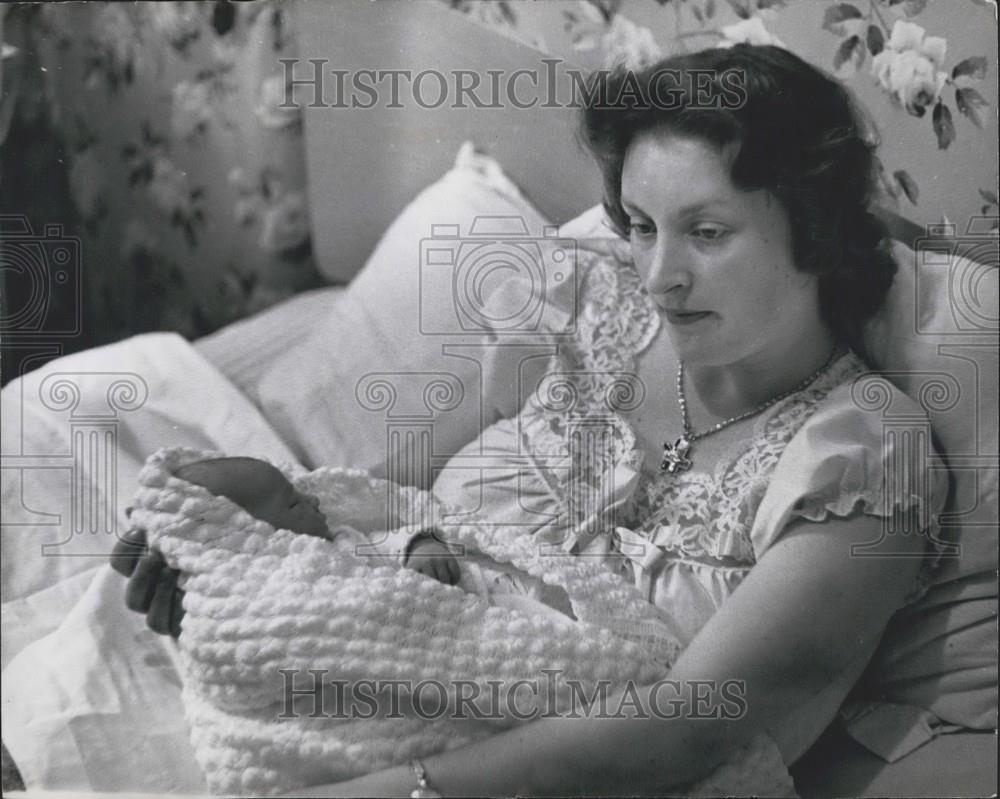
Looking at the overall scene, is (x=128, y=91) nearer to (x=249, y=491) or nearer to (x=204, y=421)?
(x=204, y=421)

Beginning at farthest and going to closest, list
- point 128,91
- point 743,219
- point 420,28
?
point 128,91
point 420,28
point 743,219

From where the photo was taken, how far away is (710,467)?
0.83m

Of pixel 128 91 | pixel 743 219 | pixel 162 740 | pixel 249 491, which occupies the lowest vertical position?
pixel 162 740

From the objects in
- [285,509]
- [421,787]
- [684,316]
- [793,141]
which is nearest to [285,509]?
[285,509]

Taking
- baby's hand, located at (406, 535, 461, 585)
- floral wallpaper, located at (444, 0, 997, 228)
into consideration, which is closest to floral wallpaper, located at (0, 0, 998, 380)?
floral wallpaper, located at (444, 0, 997, 228)

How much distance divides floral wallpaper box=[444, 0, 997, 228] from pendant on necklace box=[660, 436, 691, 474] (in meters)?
0.24

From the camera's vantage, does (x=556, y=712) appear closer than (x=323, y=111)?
Yes

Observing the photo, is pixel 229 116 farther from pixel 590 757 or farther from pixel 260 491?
pixel 590 757

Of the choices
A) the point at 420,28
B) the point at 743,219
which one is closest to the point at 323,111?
the point at 420,28

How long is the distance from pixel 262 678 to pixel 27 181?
515mm

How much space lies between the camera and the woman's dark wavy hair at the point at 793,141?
0.78 m

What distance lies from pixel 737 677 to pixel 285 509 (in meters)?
0.38

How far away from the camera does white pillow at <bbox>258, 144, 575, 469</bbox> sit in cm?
88

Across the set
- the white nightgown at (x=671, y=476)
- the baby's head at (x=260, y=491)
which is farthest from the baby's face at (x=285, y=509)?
the white nightgown at (x=671, y=476)
